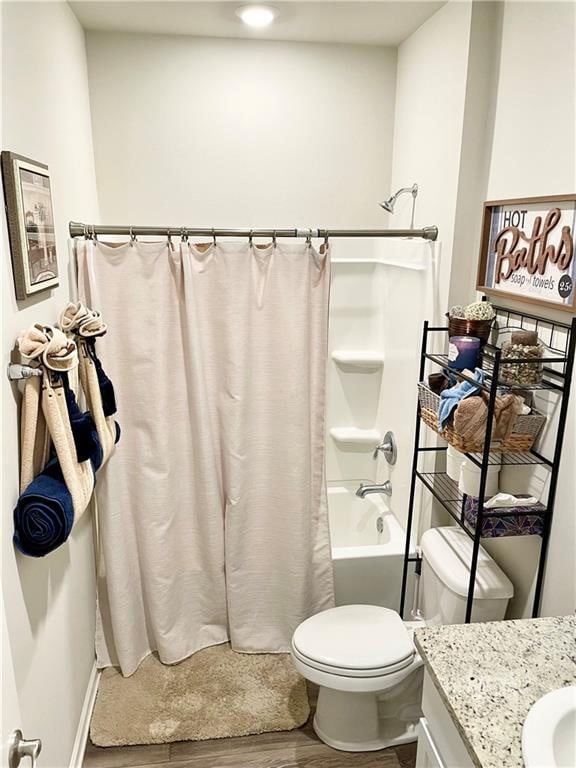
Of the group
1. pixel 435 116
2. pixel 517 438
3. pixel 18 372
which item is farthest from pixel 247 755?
pixel 435 116

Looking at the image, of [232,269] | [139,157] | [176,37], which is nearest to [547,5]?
[232,269]

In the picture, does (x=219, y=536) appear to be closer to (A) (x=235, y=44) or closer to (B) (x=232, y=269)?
(B) (x=232, y=269)

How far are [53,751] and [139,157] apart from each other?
2217 mm

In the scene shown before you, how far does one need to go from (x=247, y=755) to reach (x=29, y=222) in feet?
6.19

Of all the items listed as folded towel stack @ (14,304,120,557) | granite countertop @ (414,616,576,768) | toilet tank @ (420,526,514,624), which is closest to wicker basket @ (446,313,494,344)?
toilet tank @ (420,526,514,624)

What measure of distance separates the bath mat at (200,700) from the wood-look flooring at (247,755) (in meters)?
0.03

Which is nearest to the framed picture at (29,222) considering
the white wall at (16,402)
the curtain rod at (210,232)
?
the white wall at (16,402)

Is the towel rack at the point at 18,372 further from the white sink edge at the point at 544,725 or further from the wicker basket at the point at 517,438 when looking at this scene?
the white sink edge at the point at 544,725

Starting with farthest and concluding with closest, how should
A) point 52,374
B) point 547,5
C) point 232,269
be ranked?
point 232,269
point 547,5
point 52,374

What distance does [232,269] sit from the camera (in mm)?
2137

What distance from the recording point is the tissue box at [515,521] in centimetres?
165

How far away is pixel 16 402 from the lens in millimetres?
1378

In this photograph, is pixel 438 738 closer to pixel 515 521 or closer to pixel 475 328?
pixel 515 521

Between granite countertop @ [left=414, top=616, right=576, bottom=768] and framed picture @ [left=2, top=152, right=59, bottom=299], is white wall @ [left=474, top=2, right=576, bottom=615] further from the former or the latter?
framed picture @ [left=2, top=152, right=59, bottom=299]
